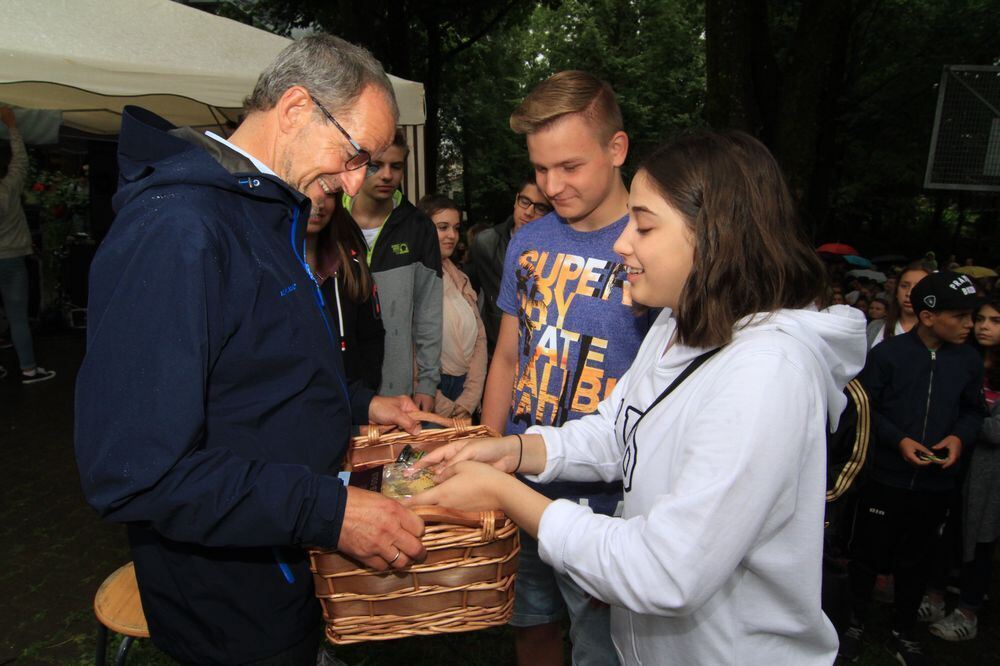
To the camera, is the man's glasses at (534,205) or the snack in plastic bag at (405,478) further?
the man's glasses at (534,205)

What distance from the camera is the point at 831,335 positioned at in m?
1.40

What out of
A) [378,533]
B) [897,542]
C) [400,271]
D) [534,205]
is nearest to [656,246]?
[378,533]

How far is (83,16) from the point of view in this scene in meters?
4.51

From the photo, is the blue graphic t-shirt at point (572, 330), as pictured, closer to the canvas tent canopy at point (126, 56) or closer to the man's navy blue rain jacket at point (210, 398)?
the man's navy blue rain jacket at point (210, 398)

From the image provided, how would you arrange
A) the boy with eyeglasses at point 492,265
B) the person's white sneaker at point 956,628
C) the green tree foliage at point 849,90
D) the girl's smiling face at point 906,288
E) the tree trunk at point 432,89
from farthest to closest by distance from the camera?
the tree trunk at point 432,89
the green tree foliage at point 849,90
the boy with eyeglasses at point 492,265
the girl's smiling face at point 906,288
the person's white sneaker at point 956,628

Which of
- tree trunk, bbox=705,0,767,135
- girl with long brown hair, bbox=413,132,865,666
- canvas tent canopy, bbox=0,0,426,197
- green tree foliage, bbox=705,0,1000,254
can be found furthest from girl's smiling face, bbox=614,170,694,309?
tree trunk, bbox=705,0,767,135

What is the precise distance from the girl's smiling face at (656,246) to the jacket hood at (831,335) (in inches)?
7.7

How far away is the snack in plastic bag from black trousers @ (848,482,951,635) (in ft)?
9.64

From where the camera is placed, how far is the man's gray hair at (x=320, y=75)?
1.61 metres

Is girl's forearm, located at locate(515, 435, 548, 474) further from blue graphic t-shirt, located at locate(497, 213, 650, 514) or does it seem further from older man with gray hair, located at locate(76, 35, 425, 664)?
older man with gray hair, located at locate(76, 35, 425, 664)

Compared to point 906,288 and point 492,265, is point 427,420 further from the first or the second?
point 906,288

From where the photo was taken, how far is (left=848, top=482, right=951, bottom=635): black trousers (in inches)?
139

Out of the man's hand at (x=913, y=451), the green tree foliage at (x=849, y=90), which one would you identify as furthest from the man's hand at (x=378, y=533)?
the green tree foliage at (x=849, y=90)

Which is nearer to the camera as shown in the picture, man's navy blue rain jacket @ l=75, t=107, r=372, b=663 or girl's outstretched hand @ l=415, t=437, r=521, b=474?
man's navy blue rain jacket @ l=75, t=107, r=372, b=663
